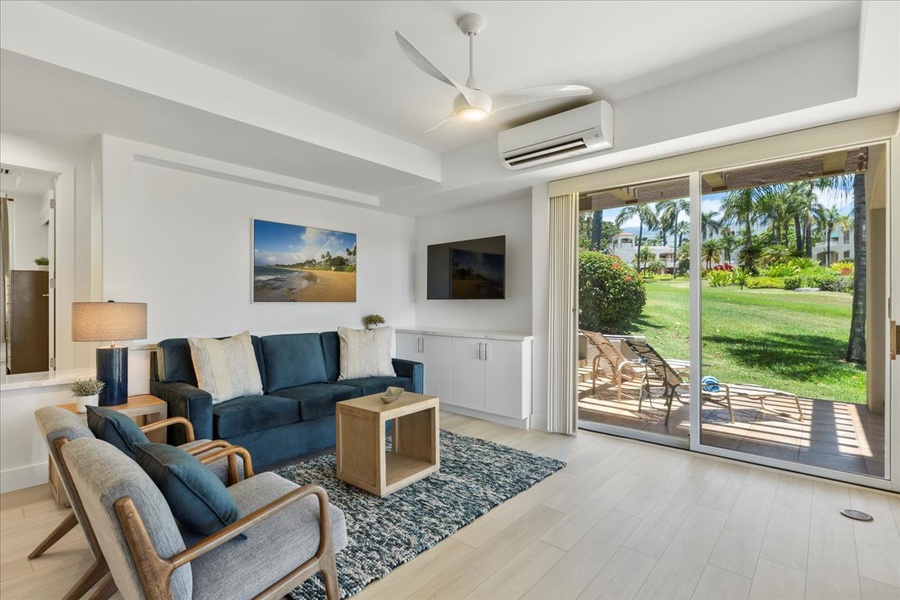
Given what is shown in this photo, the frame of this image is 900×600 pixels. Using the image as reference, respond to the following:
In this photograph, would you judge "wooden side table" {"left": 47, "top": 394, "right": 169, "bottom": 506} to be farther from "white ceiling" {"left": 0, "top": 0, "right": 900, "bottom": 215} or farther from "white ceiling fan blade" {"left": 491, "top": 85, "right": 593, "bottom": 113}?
"white ceiling fan blade" {"left": 491, "top": 85, "right": 593, "bottom": 113}

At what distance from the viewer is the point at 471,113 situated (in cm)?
263

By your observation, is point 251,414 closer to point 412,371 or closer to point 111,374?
point 111,374

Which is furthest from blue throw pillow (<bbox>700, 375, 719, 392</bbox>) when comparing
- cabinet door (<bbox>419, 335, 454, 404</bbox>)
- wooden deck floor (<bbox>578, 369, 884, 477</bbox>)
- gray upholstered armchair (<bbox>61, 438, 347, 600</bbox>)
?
gray upholstered armchair (<bbox>61, 438, 347, 600</bbox>)

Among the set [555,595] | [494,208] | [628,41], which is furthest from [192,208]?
[555,595]

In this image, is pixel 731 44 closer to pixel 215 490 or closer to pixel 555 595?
pixel 555 595

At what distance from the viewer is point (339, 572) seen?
2.03 metres

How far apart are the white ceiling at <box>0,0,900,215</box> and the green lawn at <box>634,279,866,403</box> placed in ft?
4.00

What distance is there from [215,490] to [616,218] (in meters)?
3.83

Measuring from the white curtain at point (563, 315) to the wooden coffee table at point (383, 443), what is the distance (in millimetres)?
1466

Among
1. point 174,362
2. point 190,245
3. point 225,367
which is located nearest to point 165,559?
point 225,367

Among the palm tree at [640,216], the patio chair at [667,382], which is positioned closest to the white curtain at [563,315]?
the palm tree at [640,216]

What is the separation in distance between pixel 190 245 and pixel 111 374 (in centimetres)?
137

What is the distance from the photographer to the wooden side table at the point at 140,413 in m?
2.73

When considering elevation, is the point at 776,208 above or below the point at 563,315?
above
